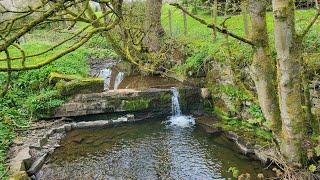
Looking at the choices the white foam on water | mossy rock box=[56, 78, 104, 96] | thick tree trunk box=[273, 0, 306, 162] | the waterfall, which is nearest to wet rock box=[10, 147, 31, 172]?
mossy rock box=[56, 78, 104, 96]

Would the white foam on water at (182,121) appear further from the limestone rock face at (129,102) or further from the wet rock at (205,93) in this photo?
the wet rock at (205,93)

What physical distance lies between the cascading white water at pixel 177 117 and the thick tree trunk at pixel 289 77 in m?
4.90

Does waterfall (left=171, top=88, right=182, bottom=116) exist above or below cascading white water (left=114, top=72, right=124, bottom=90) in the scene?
below

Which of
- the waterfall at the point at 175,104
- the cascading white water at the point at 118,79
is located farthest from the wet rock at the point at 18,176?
the cascading white water at the point at 118,79

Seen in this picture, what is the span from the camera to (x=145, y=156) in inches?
373

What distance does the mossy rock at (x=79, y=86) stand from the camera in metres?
12.6

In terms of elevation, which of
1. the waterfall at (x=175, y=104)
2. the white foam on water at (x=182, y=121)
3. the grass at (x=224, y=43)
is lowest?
the white foam on water at (x=182, y=121)

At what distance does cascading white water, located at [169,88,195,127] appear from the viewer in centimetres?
1190

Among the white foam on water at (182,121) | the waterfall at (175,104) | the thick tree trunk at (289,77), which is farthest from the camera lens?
the waterfall at (175,104)

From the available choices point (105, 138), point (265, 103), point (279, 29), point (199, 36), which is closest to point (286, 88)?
point (265, 103)

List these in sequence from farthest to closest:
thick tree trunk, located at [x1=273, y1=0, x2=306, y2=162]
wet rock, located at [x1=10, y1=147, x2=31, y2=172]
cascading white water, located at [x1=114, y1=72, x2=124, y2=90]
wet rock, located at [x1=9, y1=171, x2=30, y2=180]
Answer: cascading white water, located at [x1=114, y1=72, x2=124, y2=90]
wet rock, located at [x1=10, y1=147, x2=31, y2=172]
wet rock, located at [x1=9, y1=171, x2=30, y2=180]
thick tree trunk, located at [x1=273, y1=0, x2=306, y2=162]

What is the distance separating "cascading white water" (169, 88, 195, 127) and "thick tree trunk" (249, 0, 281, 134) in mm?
4891

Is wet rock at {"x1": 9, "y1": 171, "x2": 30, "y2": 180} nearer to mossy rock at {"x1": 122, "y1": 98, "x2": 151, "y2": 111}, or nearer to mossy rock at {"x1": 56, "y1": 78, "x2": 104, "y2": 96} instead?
mossy rock at {"x1": 56, "y1": 78, "x2": 104, "y2": 96}

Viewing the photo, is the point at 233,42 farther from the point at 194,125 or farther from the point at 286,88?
the point at 286,88
